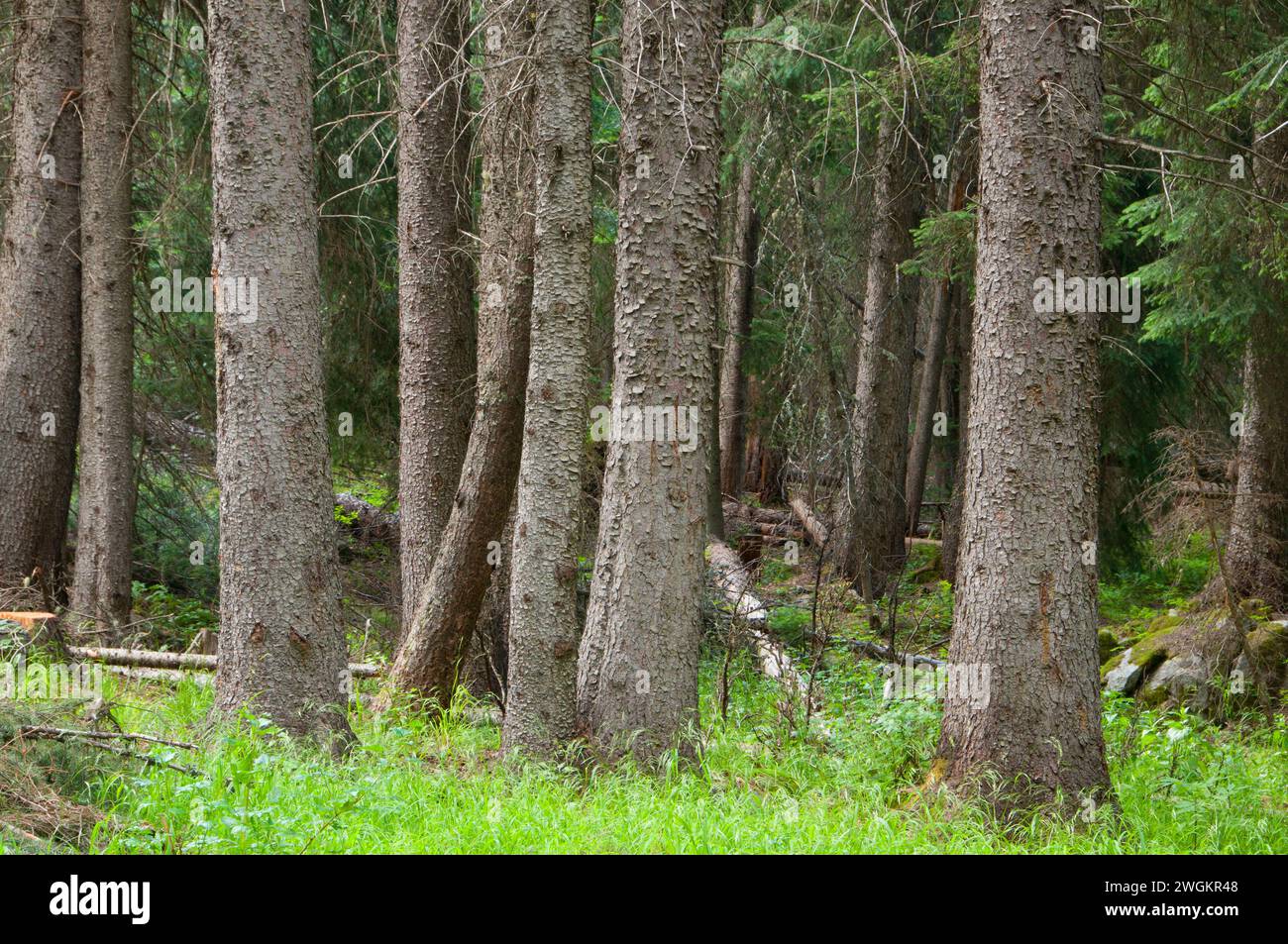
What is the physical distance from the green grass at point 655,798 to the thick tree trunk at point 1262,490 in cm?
369

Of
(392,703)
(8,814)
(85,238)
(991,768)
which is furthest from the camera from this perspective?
(85,238)

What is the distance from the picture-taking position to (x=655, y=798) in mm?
5750

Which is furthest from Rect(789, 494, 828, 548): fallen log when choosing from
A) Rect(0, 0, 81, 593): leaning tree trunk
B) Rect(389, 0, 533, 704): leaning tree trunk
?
Rect(0, 0, 81, 593): leaning tree trunk

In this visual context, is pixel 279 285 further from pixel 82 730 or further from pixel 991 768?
pixel 991 768

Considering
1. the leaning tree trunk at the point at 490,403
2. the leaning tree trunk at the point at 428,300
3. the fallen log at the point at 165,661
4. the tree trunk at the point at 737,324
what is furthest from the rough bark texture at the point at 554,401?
the tree trunk at the point at 737,324

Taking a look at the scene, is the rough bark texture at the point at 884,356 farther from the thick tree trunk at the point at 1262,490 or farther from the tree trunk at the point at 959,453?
the thick tree trunk at the point at 1262,490

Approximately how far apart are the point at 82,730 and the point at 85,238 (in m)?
6.55

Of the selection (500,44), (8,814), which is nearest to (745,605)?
(500,44)

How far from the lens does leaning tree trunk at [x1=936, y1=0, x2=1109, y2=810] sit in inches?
227

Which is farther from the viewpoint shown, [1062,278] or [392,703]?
[392,703]

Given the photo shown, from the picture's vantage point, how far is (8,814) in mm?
4613

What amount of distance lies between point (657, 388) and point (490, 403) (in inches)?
86.3

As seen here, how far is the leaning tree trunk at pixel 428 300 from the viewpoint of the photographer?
880 centimetres

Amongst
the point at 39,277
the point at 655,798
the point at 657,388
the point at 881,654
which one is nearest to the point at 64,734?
the point at 655,798
